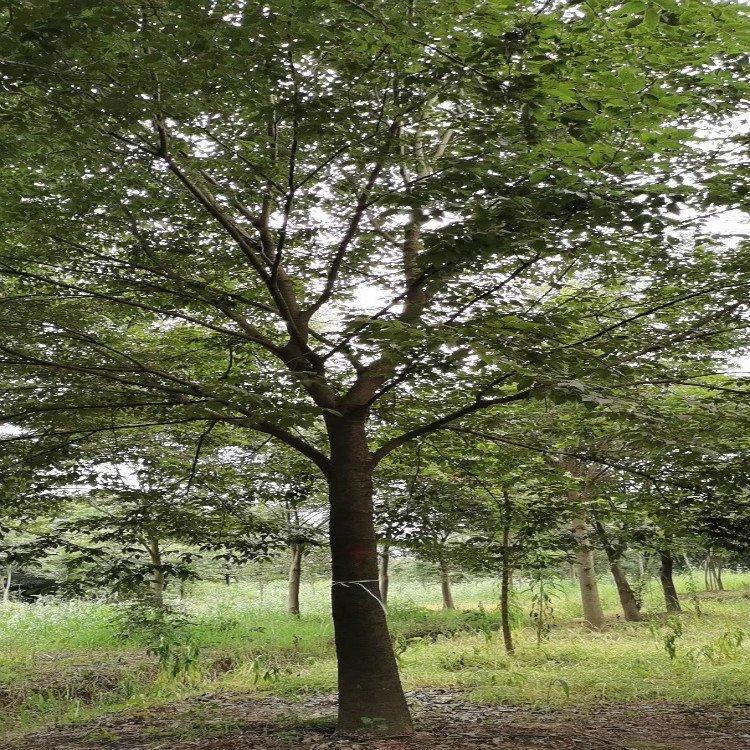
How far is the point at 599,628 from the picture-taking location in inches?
509

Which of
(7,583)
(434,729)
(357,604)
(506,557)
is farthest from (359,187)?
(7,583)

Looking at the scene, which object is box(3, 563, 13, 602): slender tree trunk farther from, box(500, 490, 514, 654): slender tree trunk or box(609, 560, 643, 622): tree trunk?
box(609, 560, 643, 622): tree trunk

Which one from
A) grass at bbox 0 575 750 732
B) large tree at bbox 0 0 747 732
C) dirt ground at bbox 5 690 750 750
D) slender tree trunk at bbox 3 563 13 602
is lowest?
grass at bbox 0 575 750 732

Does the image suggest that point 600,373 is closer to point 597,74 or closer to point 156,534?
point 597,74

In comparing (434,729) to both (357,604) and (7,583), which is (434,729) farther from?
(7,583)

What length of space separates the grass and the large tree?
125 inches

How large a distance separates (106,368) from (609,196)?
12.8 ft

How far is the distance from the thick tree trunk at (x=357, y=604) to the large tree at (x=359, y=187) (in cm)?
2

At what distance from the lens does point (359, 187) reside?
5016 mm

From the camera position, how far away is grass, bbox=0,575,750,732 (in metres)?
7.20

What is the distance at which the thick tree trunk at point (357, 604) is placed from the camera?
5.22m

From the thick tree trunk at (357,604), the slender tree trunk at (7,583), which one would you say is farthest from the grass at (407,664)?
the slender tree trunk at (7,583)

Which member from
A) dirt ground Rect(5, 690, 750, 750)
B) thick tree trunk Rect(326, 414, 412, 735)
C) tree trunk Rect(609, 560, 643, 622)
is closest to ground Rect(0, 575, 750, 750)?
dirt ground Rect(5, 690, 750, 750)

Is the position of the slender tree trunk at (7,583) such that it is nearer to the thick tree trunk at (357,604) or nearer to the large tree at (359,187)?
the large tree at (359,187)
